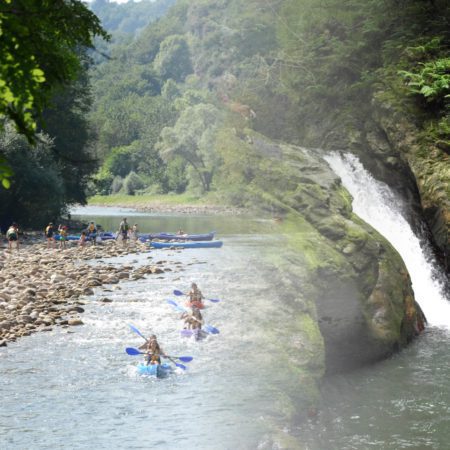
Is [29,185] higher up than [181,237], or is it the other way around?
[29,185]

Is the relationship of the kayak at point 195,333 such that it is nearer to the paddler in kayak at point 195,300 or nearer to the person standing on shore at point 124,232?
the paddler in kayak at point 195,300

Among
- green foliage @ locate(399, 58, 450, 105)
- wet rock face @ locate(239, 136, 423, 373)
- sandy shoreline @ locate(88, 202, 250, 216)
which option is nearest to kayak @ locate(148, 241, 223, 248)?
wet rock face @ locate(239, 136, 423, 373)

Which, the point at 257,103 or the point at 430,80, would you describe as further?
the point at 257,103

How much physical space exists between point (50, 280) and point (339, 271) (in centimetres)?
1213

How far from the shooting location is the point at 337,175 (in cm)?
2270

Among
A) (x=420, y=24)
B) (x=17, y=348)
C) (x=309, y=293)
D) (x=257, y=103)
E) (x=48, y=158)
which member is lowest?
(x=17, y=348)

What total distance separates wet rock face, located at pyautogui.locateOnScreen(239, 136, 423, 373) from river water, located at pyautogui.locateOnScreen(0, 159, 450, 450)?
0.74 metres

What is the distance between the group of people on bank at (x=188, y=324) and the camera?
47.4 feet

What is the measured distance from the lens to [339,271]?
18156mm

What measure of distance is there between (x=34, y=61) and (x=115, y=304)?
54.6 feet

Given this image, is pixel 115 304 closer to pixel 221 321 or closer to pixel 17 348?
pixel 221 321

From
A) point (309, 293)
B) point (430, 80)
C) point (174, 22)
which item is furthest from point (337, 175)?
point (174, 22)

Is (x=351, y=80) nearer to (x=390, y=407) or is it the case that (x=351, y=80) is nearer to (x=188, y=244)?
(x=188, y=244)

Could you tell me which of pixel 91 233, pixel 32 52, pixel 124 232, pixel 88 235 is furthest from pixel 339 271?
pixel 88 235
